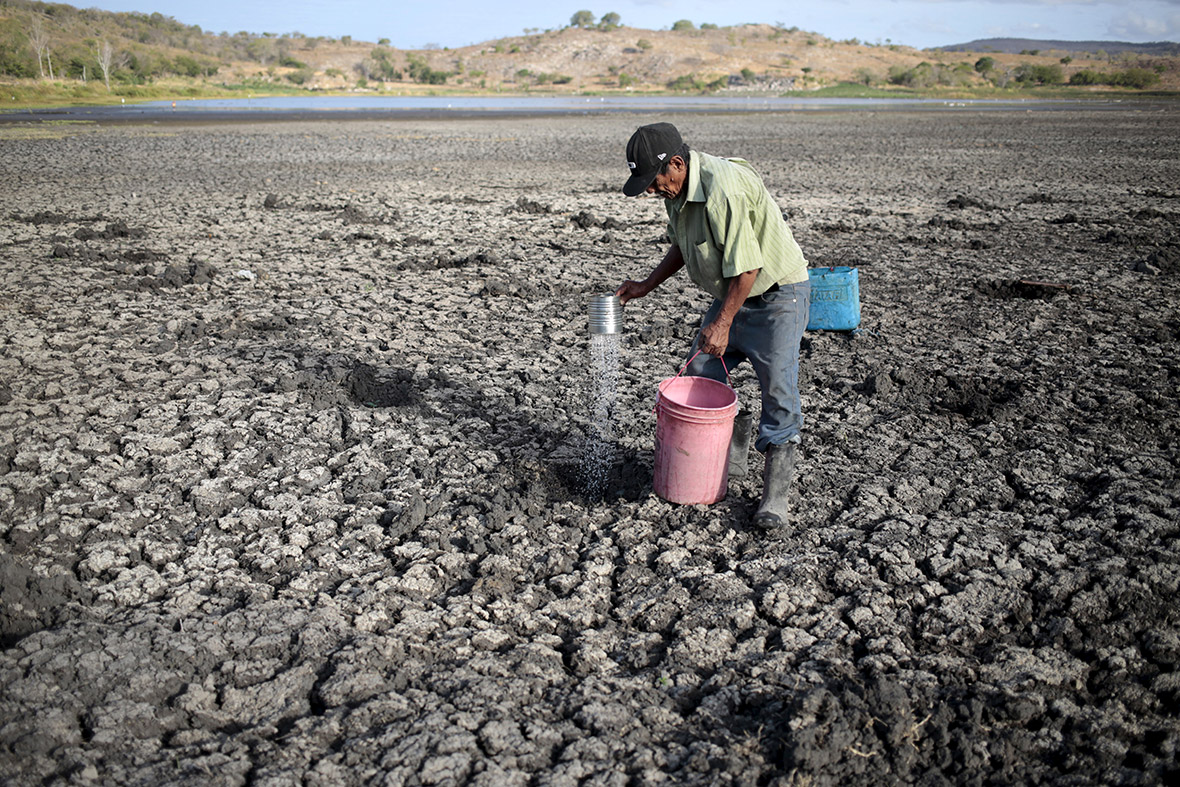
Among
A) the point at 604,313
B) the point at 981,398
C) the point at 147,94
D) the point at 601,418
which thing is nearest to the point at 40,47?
the point at 147,94

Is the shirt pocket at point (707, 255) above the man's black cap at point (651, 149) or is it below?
below

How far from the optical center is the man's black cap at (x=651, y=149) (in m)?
2.86

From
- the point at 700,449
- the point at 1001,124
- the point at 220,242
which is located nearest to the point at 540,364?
the point at 700,449

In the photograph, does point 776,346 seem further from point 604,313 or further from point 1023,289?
point 1023,289

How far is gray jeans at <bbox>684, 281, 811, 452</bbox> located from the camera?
129 inches

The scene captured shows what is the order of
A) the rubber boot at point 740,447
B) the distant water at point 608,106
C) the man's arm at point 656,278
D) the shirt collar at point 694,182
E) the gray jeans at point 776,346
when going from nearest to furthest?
the shirt collar at point 694,182 < the gray jeans at point 776,346 < the man's arm at point 656,278 < the rubber boot at point 740,447 < the distant water at point 608,106

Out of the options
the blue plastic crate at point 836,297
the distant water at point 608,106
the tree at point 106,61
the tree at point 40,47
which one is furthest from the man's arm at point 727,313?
the tree at point 40,47

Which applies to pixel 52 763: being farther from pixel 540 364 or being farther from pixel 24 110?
pixel 24 110

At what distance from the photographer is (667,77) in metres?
106

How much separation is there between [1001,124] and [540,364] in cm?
2854

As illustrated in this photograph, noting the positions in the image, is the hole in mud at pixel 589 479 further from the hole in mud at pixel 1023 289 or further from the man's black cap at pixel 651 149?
the hole in mud at pixel 1023 289

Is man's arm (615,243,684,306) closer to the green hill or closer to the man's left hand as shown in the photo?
the man's left hand

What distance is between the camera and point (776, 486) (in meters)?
3.50

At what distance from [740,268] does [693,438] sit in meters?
0.82
